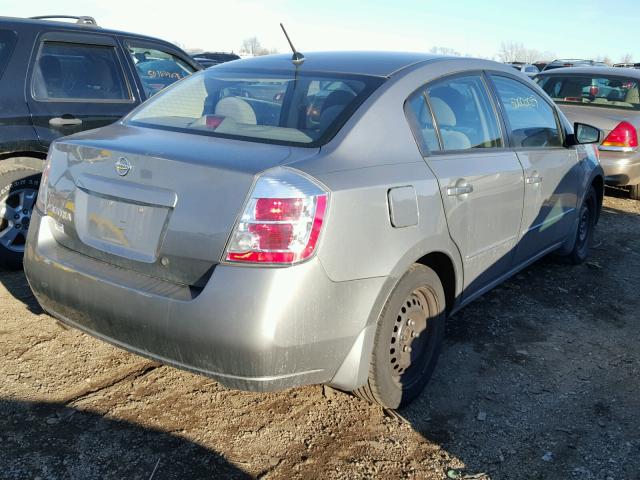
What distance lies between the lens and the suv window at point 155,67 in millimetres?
5266

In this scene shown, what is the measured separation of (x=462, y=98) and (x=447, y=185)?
0.74 m

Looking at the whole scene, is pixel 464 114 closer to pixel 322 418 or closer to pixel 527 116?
pixel 527 116

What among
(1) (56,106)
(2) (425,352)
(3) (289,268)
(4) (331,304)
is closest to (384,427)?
(2) (425,352)

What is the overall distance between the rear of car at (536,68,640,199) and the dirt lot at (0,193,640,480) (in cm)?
379

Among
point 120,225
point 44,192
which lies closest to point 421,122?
point 120,225

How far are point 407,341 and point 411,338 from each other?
0.04m

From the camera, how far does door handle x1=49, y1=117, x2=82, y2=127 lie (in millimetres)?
4340

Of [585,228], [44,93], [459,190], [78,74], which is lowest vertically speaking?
[585,228]

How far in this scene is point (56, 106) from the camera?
4520 mm

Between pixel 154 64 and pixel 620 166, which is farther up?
pixel 154 64

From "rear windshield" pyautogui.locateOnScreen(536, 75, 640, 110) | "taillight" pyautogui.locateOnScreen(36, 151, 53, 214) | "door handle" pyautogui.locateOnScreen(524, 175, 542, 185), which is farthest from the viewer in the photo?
"rear windshield" pyautogui.locateOnScreen(536, 75, 640, 110)

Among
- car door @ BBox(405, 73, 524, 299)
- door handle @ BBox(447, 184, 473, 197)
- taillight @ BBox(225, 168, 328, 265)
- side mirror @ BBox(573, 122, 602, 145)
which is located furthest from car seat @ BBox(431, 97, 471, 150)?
side mirror @ BBox(573, 122, 602, 145)

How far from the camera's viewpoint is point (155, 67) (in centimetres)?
562

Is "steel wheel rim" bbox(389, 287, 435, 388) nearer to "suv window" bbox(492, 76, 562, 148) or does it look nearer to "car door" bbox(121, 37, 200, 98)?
"suv window" bbox(492, 76, 562, 148)
